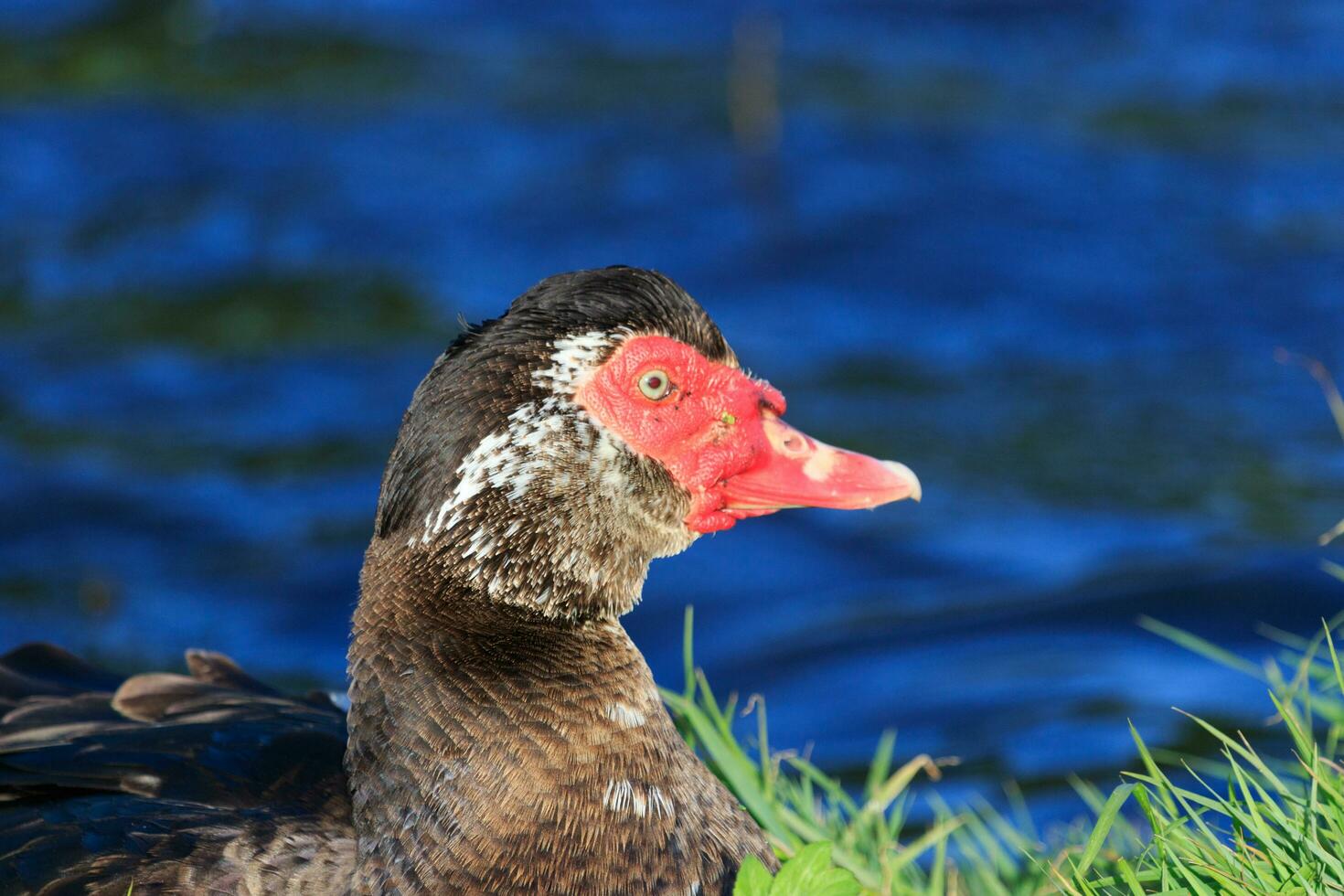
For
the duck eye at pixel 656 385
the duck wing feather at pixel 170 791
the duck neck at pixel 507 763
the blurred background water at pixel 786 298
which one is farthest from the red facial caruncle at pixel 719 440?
the blurred background water at pixel 786 298

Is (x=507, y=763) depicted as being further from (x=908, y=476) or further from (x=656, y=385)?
(x=908, y=476)

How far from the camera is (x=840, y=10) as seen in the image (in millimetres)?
11703

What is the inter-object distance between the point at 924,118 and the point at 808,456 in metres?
7.23

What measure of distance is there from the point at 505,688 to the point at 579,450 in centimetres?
49

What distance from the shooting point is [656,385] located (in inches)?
141

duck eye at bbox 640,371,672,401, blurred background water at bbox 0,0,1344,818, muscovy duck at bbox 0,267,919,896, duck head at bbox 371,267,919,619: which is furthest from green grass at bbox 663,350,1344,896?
blurred background water at bbox 0,0,1344,818

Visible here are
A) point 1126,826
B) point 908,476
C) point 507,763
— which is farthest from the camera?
point 1126,826

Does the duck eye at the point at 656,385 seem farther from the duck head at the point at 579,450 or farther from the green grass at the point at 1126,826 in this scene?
the green grass at the point at 1126,826

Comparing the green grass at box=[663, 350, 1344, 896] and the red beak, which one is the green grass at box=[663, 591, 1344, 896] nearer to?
the green grass at box=[663, 350, 1344, 896]

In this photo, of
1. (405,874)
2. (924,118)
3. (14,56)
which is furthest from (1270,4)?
(405,874)

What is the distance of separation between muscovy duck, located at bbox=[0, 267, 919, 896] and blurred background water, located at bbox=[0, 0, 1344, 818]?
254 centimetres

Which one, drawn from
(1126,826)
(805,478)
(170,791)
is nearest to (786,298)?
(1126,826)

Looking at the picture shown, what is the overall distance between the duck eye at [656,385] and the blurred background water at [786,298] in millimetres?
2632

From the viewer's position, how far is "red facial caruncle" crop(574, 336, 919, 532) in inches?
139
